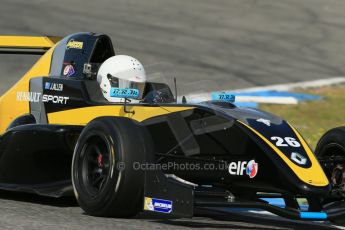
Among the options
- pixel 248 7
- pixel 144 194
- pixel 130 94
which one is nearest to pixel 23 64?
pixel 248 7

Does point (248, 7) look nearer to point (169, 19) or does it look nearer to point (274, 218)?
point (169, 19)

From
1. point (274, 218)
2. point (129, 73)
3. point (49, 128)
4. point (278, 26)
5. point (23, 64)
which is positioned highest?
point (278, 26)

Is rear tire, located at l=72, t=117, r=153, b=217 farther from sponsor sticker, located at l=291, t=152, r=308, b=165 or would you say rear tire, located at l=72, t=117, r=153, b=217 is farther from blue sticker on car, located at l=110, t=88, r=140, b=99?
sponsor sticker, located at l=291, t=152, r=308, b=165

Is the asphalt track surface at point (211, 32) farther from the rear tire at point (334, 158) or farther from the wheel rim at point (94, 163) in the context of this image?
the wheel rim at point (94, 163)

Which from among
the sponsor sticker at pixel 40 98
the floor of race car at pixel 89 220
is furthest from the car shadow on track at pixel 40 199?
the sponsor sticker at pixel 40 98

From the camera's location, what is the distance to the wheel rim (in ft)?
20.1

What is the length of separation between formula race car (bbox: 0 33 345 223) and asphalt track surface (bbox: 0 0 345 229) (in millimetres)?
6550

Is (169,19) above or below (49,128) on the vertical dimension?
above

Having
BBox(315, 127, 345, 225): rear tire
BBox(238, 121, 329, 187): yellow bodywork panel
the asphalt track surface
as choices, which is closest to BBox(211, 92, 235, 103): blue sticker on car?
BBox(315, 127, 345, 225): rear tire

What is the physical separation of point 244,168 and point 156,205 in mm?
723

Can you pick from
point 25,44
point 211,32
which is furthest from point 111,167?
point 211,32

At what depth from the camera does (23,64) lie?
49.3 feet

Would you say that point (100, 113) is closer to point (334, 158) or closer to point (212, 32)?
point (334, 158)

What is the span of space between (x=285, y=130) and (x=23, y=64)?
9455 millimetres
